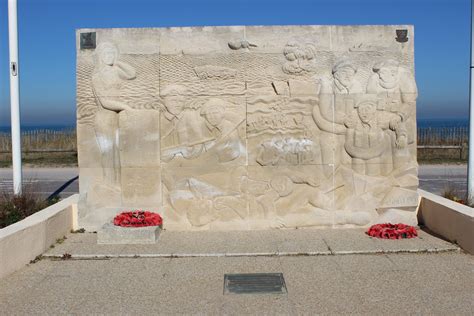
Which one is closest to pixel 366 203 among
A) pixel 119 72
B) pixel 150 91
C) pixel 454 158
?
pixel 150 91

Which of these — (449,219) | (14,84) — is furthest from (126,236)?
(449,219)

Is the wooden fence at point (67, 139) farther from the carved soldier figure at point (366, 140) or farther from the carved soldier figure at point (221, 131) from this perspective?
the carved soldier figure at point (221, 131)

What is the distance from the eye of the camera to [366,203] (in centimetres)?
821

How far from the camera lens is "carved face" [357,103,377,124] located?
803 cm

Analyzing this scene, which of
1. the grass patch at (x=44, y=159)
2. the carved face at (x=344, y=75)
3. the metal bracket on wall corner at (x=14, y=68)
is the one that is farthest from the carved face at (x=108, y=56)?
the grass patch at (x=44, y=159)

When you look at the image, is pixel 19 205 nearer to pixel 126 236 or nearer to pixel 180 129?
pixel 126 236

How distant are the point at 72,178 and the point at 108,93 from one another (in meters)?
9.77

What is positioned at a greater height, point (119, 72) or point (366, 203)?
point (119, 72)

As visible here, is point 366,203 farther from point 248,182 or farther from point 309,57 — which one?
point 309,57

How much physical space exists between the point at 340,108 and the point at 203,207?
2.71m

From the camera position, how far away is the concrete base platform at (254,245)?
6.73m

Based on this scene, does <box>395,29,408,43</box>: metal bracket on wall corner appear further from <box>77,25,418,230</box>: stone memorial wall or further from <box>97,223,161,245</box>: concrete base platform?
<box>97,223,161,245</box>: concrete base platform

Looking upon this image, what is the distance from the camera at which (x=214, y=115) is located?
26.2 feet

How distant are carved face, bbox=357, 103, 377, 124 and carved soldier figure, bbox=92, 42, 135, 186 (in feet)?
12.0
